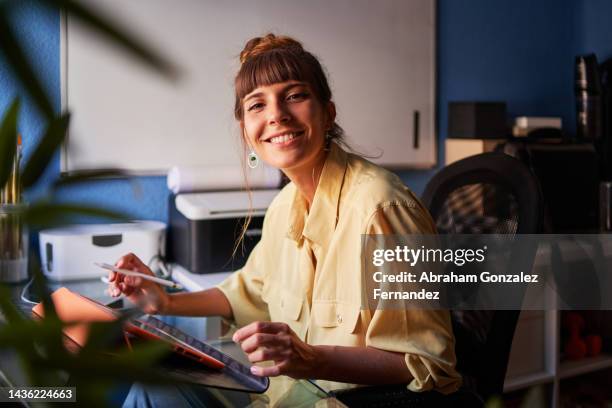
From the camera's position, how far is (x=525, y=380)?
2.23 m

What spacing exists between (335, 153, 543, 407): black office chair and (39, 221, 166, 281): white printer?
2.61 feet

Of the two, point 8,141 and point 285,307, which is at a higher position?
point 8,141

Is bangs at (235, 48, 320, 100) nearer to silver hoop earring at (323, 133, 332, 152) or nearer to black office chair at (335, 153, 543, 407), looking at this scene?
silver hoop earring at (323, 133, 332, 152)

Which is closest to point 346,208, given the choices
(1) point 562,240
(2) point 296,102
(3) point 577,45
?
(2) point 296,102

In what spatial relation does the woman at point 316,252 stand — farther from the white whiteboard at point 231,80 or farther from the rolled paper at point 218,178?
the rolled paper at point 218,178

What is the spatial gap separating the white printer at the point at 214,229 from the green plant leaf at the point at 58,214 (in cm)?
171

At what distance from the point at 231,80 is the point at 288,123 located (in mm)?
945

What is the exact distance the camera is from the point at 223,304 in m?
1.50

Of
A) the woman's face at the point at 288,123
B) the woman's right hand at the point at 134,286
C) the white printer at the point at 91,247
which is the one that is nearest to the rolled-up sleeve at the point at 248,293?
the woman's right hand at the point at 134,286

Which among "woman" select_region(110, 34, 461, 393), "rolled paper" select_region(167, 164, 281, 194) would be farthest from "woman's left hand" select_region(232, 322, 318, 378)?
"rolled paper" select_region(167, 164, 281, 194)

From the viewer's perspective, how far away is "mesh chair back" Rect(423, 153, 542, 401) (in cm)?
129

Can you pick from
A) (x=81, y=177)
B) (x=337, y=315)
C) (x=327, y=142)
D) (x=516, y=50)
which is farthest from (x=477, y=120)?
(x=81, y=177)

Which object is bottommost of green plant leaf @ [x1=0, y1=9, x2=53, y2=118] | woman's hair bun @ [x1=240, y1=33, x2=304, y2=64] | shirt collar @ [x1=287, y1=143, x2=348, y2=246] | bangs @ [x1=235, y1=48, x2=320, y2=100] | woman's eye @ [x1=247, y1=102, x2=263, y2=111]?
shirt collar @ [x1=287, y1=143, x2=348, y2=246]

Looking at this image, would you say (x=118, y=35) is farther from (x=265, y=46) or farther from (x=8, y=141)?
(x=265, y=46)
